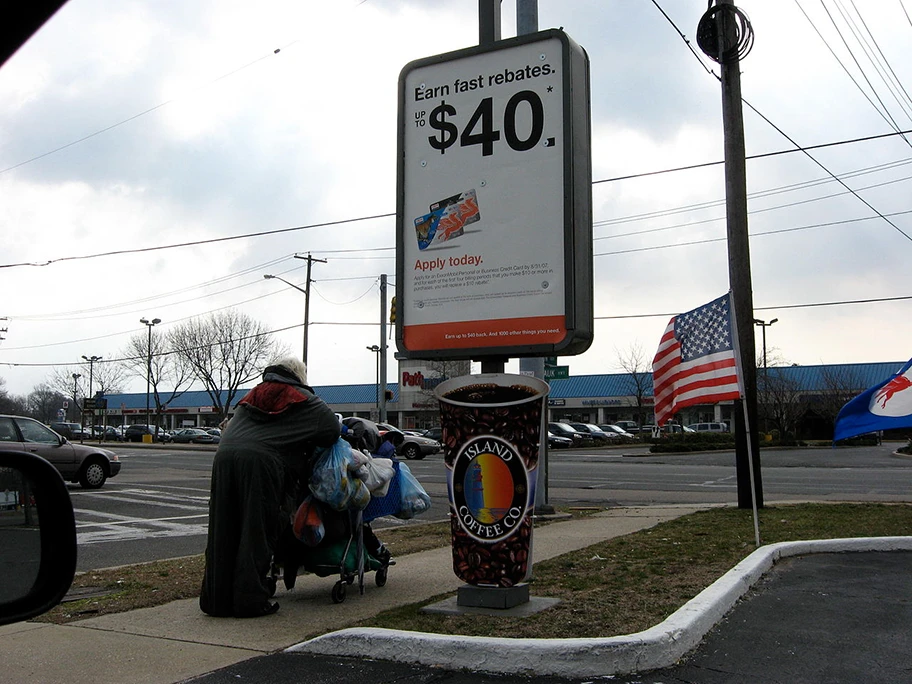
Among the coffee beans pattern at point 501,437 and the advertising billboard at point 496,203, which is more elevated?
the advertising billboard at point 496,203

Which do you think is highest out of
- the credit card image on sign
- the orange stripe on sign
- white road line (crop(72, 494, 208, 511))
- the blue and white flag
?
the credit card image on sign

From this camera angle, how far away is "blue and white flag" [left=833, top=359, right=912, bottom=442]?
10.4 metres

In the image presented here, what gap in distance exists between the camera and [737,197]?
43.9ft

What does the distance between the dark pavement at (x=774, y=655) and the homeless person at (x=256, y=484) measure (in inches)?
43.3

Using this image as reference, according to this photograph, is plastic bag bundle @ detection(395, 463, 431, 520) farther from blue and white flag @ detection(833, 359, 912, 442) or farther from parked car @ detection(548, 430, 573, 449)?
parked car @ detection(548, 430, 573, 449)

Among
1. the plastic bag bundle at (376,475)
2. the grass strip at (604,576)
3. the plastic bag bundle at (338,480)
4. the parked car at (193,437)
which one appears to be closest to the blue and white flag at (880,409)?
the grass strip at (604,576)

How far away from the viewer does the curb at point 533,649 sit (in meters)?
4.77

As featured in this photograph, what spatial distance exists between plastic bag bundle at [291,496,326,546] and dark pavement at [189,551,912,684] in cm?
129

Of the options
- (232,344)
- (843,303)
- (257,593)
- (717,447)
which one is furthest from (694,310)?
(232,344)

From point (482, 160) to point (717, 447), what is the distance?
1525 inches

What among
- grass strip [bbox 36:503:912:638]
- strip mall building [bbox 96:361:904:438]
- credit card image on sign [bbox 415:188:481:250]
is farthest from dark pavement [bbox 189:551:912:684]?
strip mall building [bbox 96:361:904:438]

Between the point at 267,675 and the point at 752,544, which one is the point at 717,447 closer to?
the point at 752,544

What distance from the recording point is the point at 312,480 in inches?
253

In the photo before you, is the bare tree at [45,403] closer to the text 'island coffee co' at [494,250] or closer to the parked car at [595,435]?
the parked car at [595,435]
